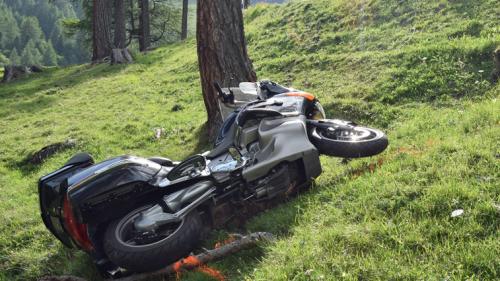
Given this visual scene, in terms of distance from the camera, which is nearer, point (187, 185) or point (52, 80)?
point (187, 185)

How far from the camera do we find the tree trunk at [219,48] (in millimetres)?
8867

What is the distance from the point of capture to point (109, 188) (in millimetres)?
4820

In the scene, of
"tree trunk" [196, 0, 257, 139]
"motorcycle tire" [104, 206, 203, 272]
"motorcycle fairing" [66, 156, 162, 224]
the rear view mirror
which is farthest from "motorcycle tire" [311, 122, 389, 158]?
"tree trunk" [196, 0, 257, 139]

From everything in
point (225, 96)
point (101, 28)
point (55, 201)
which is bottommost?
point (101, 28)

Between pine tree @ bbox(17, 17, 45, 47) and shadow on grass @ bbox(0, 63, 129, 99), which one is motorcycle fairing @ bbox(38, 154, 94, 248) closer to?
shadow on grass @ bbox(0, 63, 129, 99)

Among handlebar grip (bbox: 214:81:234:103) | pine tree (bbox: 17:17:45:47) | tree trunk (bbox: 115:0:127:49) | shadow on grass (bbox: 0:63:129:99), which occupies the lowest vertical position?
pine tree (bbox: 17:17:45:47)

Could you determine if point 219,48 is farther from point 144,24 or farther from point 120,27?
point 144,24

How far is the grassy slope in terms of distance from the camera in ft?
13.0

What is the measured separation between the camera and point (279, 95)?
246 inches

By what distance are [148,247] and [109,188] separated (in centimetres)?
81

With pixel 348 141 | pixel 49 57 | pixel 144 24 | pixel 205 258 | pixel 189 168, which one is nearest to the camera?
pixel 205 258

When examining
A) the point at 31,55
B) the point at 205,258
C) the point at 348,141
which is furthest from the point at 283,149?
the point at 31,55

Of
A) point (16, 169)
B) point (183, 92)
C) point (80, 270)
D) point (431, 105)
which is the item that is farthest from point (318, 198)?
point (183, 92)

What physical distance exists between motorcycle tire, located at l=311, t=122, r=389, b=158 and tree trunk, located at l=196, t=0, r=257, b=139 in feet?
11.4
